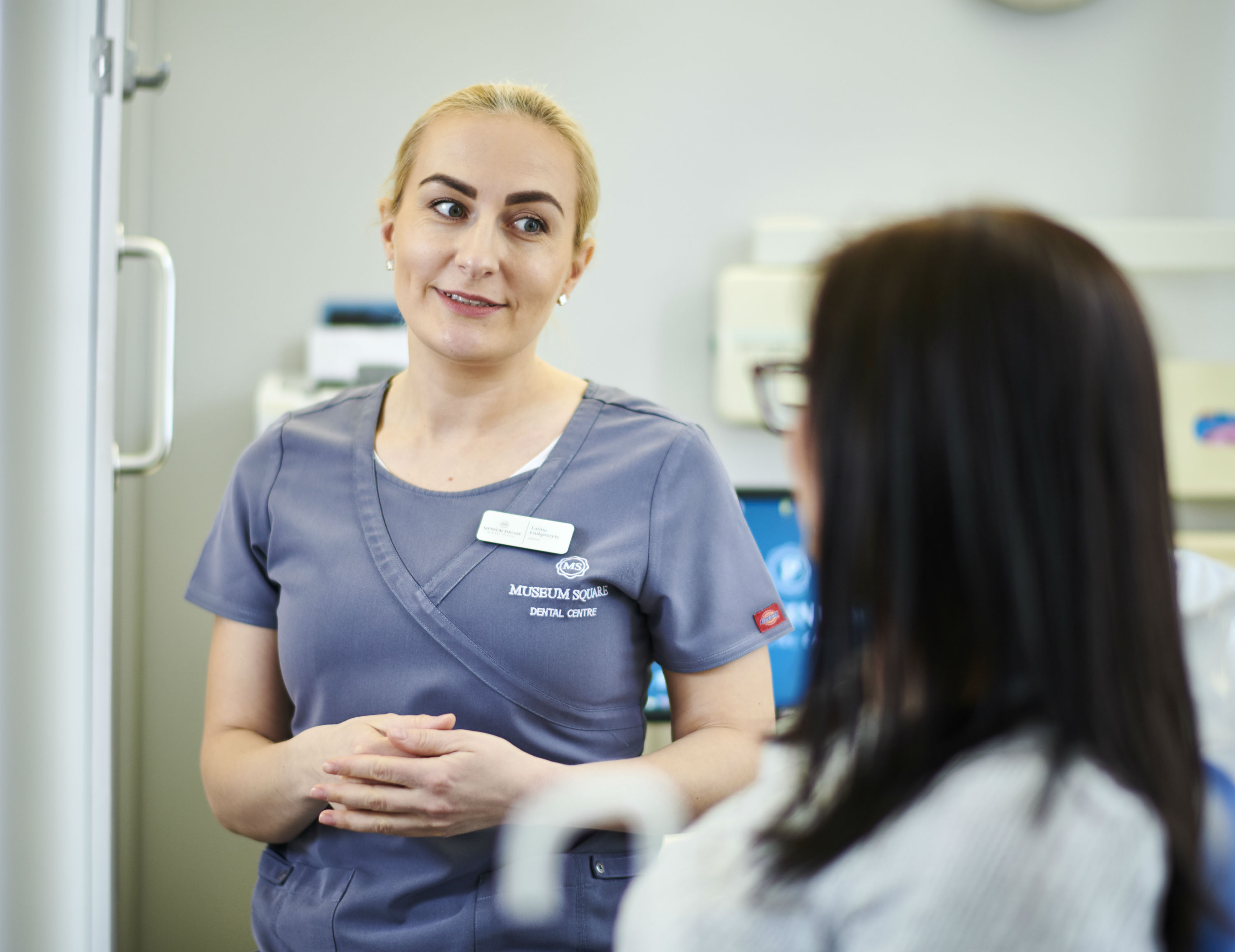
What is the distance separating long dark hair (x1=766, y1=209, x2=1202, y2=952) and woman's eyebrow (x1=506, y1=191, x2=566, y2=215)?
0.67 metres

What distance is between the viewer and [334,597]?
42.6 inches

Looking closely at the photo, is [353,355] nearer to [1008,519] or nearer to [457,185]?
[457,185]

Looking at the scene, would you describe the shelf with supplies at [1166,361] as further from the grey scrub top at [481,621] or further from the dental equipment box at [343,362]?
the grey scrub top at [481,621]

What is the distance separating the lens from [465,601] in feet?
3.46

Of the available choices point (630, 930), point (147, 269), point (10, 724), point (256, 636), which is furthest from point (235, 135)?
point (630, 930)

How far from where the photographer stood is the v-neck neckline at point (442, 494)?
42.1 inches

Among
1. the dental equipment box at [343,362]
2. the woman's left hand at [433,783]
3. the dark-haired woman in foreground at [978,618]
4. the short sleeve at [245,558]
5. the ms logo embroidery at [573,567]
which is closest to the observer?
the dark-haired woman in foreground at [978,618]

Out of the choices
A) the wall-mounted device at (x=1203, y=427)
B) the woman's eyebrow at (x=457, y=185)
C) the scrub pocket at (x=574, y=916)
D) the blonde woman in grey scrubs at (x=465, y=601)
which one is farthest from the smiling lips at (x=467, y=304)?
the wall-mounted device at (x=1203, y=427)

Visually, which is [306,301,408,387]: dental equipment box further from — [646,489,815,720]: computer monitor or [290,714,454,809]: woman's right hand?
[290,714,454,809]: woman's right hand

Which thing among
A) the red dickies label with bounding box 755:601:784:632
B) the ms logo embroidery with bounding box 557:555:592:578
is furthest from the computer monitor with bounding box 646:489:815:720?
the ms logo embroidery with bounding box 557:555:592:578

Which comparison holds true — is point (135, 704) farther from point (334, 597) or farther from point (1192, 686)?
point (1192, 686)

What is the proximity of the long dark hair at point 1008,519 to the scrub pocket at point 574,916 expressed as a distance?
0.54m

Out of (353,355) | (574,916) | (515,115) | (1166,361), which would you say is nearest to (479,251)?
(515,115)

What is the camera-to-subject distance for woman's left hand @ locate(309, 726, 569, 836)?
3.11 feet
